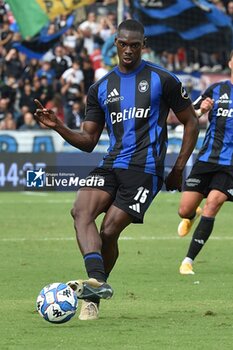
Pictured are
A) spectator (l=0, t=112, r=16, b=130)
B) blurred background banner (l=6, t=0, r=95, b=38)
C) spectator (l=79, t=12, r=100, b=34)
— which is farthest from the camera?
spectator (l=79, t=12, r=100, b=34)

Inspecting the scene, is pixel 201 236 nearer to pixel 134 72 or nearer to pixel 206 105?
pixel 206 105

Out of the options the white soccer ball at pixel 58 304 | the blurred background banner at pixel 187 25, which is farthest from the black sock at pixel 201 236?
the blurred background banner at pixel 187 25

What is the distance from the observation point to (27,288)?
10508mm

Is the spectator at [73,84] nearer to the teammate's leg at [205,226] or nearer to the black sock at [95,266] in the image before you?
the teammate's leg at [205,226]

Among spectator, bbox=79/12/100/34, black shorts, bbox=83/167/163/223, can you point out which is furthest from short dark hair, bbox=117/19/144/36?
spectator, bbox=79/12/100/34

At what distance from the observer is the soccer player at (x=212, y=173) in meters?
12.0

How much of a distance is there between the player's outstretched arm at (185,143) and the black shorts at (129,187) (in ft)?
0.45

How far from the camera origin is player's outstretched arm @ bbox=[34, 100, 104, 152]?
26.4 feet

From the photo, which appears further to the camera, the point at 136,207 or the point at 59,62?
the point at 59,62

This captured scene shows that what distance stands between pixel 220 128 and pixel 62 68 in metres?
13.9

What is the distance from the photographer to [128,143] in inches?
336

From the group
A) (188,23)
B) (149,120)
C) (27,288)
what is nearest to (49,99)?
(188,23)

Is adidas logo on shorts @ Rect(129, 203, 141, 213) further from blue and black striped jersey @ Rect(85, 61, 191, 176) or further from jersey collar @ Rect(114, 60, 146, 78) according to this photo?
jersey collar @ Rect(114, 60, 146, 78)

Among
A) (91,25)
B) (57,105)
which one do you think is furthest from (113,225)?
(91,25)
